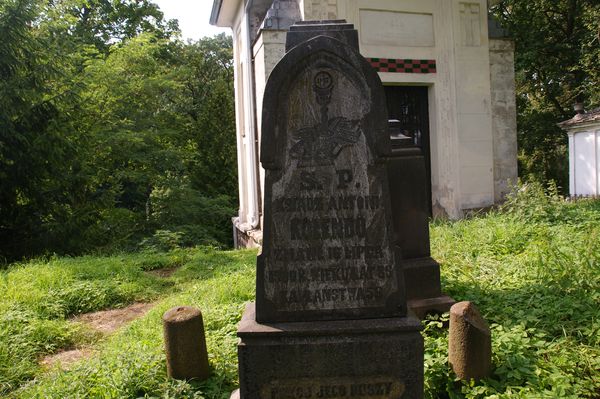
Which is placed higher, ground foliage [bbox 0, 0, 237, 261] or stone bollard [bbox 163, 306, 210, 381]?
ground foliage [bbox 0, 0, 237, 261]

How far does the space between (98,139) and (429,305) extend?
12098 millimetres

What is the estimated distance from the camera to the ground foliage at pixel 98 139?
10570 millimetres

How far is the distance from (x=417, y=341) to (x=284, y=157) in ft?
4.37

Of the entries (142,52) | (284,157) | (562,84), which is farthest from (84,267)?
(562,84)

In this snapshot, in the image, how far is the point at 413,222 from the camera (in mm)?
4586

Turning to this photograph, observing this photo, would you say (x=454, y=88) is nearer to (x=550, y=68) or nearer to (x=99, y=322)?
(x=99, y=322)

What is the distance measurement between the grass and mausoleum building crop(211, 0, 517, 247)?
7.24 ft

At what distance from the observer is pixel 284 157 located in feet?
10.2

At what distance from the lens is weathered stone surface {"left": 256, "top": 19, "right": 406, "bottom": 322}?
121 inches

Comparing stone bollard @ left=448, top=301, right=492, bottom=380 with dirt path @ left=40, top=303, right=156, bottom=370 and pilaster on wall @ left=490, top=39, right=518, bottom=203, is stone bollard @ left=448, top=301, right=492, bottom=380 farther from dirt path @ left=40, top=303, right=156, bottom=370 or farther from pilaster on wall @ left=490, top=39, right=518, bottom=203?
pilaster on wall @ left=490, top=39, right=518, bottom=203

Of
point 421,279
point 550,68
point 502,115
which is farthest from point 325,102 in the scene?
point 550,68

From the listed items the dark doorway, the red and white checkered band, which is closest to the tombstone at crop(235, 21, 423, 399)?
the red and white checkered band

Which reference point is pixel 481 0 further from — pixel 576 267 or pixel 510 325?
pixel 510 325

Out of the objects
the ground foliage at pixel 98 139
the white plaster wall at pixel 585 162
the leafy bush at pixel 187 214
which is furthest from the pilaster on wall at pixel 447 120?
the white plaster wall at pixel 585 162
